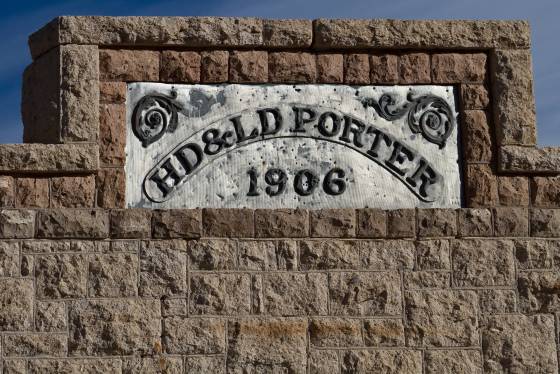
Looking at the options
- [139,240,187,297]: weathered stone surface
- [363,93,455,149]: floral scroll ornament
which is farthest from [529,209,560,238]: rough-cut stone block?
[139,240,187,297]: weathered stone surface

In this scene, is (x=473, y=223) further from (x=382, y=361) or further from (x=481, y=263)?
(x=382, y=361)

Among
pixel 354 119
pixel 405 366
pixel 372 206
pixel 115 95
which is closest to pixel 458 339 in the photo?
pixel 405 366

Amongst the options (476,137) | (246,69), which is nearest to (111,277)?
(246,69)

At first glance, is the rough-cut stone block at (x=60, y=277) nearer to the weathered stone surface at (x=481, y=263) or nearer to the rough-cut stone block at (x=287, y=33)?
the rough-cut stone block at (x=287, y=33)

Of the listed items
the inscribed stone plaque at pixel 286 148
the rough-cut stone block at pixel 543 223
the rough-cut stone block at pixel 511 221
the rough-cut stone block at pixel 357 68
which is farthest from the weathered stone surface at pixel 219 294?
the rough-cut stone block at pixel 543 223

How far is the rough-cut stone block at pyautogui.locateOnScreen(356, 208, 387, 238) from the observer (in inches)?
361

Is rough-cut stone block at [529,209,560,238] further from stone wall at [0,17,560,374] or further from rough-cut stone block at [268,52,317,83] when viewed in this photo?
rough-cut stone block at [268,52,317,83]

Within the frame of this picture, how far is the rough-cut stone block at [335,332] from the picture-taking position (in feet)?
29.4

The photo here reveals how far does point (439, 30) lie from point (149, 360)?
3293mm

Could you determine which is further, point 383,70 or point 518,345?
point 383,70

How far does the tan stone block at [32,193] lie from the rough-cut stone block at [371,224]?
7.43 ft

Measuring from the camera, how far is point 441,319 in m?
9.08

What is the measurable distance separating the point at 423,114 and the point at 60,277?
2.96m

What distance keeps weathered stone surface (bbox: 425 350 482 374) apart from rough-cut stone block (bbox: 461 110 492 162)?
1.46 metres
